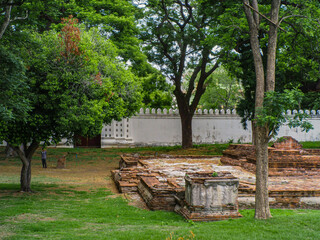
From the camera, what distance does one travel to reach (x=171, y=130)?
24.2 meters

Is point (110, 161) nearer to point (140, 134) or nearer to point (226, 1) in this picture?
point (140, 134)

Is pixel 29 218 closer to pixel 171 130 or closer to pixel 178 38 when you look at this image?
pixel 178 38

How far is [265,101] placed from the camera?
679 cm

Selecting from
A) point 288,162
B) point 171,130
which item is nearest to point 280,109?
point 288,162

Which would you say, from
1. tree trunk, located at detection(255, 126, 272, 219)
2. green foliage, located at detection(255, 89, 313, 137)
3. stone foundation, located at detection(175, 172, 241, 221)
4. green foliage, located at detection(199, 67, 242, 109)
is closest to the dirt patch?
stone foundation, located at detection(175, 172, 241, 221)

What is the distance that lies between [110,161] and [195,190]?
12404 millimetres

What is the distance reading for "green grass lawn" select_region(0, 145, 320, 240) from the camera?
600 centimetres

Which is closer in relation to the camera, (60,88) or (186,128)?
(60,88)

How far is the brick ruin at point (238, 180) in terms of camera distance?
7777mm

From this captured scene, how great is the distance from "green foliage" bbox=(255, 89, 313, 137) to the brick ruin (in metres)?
1.53

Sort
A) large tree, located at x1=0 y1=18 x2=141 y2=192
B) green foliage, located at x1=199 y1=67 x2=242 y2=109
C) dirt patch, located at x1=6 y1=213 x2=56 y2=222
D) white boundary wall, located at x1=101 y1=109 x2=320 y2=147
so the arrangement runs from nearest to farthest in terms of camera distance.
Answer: dirt patch, located at x1=6 y1=213 x2=56 y2=222, large tree, located at x1=0 y1=18 x2=141 y2=192, white boundary wall, located at x1=101 y1=109 x2=320 y2=147, green foliage, located at x1=199 y1=67 x2=242 y2=109

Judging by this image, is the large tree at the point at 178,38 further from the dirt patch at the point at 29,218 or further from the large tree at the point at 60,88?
the dirt patch at the point at 29,218

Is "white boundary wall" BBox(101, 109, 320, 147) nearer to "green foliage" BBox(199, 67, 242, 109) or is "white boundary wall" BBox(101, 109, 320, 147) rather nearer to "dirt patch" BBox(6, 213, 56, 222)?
"green foliage" BBox(199, 67, 242, 109)

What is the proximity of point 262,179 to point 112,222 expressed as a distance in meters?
2.89
